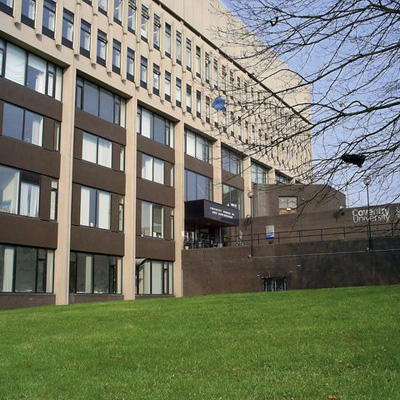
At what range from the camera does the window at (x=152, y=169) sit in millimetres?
39531

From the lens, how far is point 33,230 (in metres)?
29.6

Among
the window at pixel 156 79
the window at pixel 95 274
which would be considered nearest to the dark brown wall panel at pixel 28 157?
the window at pixel 95 274

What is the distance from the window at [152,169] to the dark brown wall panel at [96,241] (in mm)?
Answer: 5255

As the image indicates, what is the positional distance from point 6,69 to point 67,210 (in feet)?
26.0

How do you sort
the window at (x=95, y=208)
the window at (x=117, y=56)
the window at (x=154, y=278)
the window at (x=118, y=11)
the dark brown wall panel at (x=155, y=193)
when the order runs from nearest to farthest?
the window at (x=95, y=208) → the window at (x=117, y=56) → the window at (x=118, y=11) → the window at (x=154, y=278) → the dark brown wall panel at (x=155, y=193)

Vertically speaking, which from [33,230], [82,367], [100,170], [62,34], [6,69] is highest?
[62,34]

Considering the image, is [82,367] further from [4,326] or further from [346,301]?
[346,301]

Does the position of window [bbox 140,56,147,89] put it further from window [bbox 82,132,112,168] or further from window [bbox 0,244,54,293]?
window [bbox 0,244,54,293]

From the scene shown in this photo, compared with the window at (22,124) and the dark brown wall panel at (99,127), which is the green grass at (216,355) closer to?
the window at (22,124)

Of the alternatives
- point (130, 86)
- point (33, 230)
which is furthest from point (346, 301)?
point (130, 86)

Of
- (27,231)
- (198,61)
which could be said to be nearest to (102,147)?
(27,231)

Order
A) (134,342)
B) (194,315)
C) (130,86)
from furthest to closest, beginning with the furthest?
(130,86)
(194,315)
(134,342)

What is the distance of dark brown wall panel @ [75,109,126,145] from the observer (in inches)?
1335

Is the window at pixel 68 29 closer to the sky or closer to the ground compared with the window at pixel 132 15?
closer to the ground
